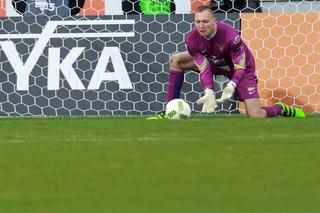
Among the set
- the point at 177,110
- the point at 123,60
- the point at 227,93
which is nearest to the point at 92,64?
the point at 123,60

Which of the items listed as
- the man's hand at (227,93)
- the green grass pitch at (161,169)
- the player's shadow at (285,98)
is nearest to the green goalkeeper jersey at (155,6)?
the player's shadow at (285,98)

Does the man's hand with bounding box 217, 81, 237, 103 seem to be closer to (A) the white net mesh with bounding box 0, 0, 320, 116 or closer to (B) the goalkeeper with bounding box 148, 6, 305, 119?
(B) the goalkeeper with bounding box 148, 6, 305, 119

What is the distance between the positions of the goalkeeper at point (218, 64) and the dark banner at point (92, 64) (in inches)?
19.2

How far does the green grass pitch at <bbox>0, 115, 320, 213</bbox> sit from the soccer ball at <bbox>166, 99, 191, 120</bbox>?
4.69 ft

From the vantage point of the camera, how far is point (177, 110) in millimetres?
8039

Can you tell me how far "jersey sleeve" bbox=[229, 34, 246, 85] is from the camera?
8.01 metres

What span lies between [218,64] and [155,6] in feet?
4.15

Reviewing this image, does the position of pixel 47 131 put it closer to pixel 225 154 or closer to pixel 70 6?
pixel 225 154

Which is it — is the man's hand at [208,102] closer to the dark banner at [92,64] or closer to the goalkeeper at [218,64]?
the goalkeeper at [218,64]

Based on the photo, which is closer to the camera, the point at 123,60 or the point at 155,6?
the point at 123,60

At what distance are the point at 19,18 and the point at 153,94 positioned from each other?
4.90 ft

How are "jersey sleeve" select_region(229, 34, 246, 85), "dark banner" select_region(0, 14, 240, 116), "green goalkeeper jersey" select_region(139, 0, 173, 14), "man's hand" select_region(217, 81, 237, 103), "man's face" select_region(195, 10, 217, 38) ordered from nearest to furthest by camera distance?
"man's hand" select_region(217, 81, 237, 103), "man's face" select_region(195, 10, 217, 38), "jersey sleeve" select_region(229, 34, 246, 85), "dark banner" select_region(0, 14, 240, 116), "green goalkeeper jersey" select_region(139, 0, 173, 14)

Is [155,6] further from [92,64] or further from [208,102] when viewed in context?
[208,102]

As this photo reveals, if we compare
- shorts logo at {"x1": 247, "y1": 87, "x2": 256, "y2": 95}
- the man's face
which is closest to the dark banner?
shorts logo at {"x1": 247, "y1": 87, "x2": 256, "y2": 95}
